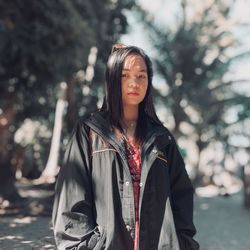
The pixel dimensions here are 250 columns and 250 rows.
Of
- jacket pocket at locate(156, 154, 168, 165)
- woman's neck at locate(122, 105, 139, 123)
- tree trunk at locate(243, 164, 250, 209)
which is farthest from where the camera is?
tree trunk at locate(243, 164, 250, 209)

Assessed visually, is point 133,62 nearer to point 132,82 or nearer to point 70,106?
point 132,82

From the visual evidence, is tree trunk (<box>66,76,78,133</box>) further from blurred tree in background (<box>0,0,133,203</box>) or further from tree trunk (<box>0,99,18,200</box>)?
tree trunk (<box>0,99,18,200</box>)

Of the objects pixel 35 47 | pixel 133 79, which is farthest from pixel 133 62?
pixel 35 47

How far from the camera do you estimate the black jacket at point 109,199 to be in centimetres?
209

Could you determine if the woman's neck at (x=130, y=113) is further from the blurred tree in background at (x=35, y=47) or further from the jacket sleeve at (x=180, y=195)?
the blurred tree in background at (x=35, y=47)

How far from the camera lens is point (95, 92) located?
15.2 metres

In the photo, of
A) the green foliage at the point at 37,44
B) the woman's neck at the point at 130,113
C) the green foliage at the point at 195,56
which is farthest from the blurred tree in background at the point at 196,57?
the woman's neck at the point at 130,113

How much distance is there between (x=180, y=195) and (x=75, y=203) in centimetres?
67

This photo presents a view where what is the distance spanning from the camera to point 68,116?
465 inches

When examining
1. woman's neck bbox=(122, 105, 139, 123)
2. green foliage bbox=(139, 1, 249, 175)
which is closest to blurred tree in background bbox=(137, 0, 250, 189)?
green foliage bbox=(139, 1, 249, 175)

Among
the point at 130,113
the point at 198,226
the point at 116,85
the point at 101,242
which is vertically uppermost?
the point at 116,85

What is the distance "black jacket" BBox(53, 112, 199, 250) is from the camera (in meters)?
2.09

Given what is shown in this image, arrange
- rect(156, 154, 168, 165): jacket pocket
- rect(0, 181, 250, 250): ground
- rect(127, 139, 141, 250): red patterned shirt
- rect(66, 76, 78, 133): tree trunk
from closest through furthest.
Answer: rect(127, 139, 141, 250): red patterned shirt → rect(156, 154, 168, 165): jacket pocket → rect(0, 181, 250, 250): ground → rect(66, 76, 78, 133): tree trunk

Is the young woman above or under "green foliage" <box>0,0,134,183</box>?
under
